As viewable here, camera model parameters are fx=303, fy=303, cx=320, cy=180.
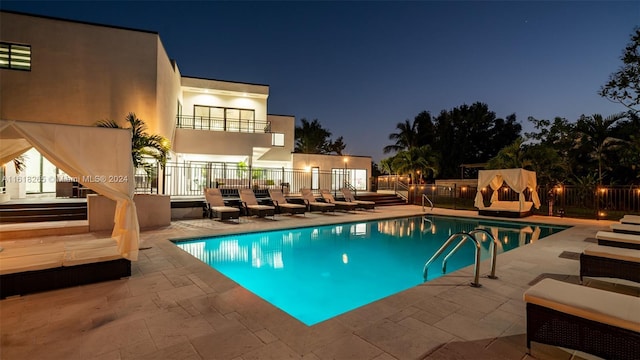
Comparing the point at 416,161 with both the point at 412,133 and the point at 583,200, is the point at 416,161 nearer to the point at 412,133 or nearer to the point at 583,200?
the point at 412,133

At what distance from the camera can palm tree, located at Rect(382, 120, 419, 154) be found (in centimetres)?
2955

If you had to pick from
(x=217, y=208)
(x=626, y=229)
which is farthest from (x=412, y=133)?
(x=626, y=229)

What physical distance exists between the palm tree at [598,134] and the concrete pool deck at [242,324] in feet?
54.7

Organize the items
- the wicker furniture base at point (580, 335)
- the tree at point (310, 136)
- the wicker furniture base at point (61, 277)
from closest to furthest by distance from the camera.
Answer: the wicker furniture base at point (580, 335)
the wicker furniture base at point (61, 277)
the tree at point (310, 136)

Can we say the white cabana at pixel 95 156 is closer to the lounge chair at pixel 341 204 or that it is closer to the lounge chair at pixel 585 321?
the lounge chair at pixel 585 321

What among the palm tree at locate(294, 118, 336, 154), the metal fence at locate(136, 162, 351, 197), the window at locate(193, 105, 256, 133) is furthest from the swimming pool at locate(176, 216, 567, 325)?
the palm tree at locate(294, 118, 336, 154)

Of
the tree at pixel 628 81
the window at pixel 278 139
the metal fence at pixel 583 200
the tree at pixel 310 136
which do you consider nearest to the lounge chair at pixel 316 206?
the metal fence at pixel 583 200

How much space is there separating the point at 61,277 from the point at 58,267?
145 millimetres

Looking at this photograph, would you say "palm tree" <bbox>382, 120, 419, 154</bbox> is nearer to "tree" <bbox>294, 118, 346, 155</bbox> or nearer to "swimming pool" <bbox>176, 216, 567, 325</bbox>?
"tree" <bbox>294, 118, 346, 155</bbox>

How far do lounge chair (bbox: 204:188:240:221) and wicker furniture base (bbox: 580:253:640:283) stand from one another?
8.92 meters

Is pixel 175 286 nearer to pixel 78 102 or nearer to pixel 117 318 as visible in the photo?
pixel 117 318

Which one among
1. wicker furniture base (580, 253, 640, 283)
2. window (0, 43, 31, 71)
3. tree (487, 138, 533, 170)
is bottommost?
wicker furniture base (580, 253, 640, 283)

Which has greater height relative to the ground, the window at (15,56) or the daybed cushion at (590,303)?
the window at (15,56)

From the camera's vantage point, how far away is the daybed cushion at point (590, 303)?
2178 mm
